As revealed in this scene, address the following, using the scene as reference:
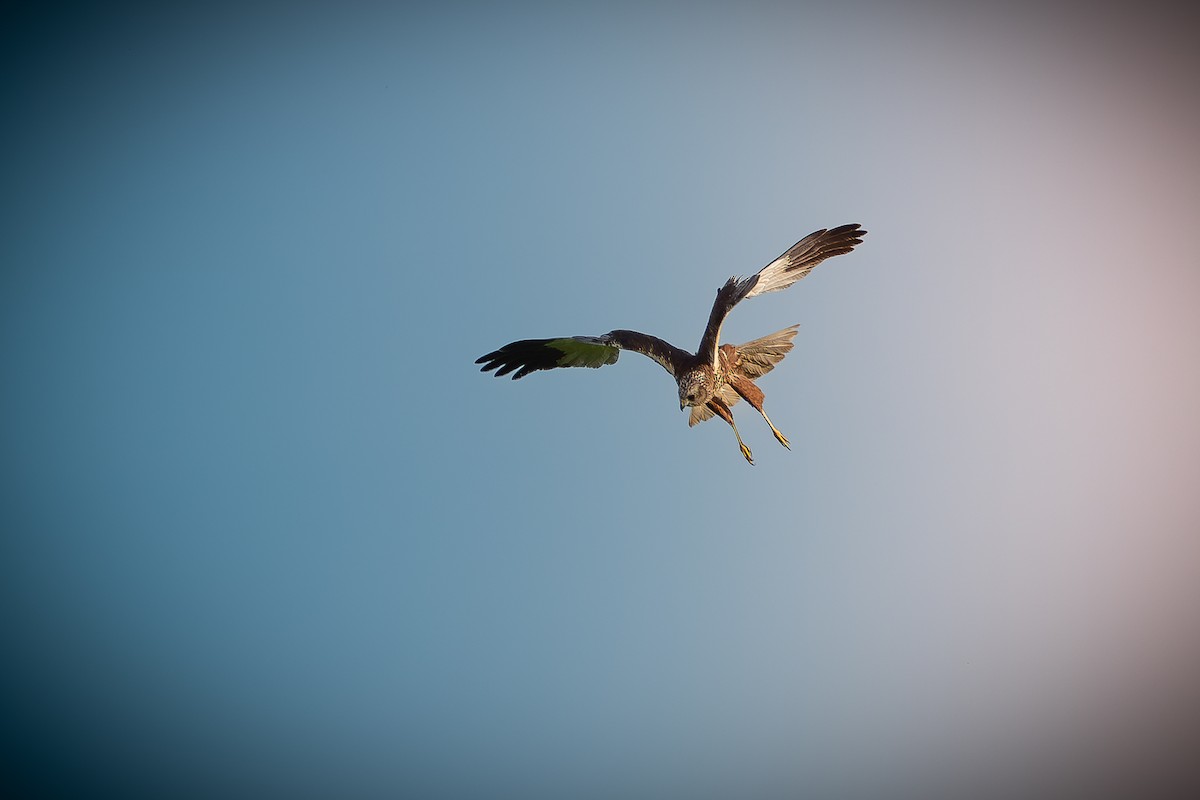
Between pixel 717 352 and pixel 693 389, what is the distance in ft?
1.41

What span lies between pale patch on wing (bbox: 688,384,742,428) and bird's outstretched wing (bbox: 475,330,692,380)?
609 mm

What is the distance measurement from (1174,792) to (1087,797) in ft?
9.42

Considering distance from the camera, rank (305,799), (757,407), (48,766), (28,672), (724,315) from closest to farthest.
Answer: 1. (724,315)
2. (757,407)
3. (305,799)
4. (48,766)
5. (28,672)

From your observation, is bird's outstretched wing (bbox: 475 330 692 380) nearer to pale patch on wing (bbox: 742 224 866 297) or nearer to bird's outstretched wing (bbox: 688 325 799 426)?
bird's outstretched wing (bbox: 688 325 799 426)

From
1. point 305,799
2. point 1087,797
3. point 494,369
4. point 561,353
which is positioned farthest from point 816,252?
point 305,799

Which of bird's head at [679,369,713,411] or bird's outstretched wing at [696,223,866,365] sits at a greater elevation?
bird's outstretched wing at [696,223,866,365]

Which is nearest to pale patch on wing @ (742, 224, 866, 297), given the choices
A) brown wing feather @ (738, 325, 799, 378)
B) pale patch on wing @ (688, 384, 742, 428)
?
brown wing feather @ (738, 325, 799, 378)

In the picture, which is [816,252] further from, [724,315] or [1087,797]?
[1087,797]

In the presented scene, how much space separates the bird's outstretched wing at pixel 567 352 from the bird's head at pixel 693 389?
443 mm

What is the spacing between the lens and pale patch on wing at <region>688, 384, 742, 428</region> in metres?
7.23

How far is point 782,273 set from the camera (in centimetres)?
652

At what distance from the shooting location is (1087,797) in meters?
22.8

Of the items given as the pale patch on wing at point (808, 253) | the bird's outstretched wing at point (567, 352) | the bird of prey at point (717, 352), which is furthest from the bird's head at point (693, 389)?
the pale patch on wing at point (808, 253)

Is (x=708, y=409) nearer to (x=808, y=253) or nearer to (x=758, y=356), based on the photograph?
(x=758, y=356)
